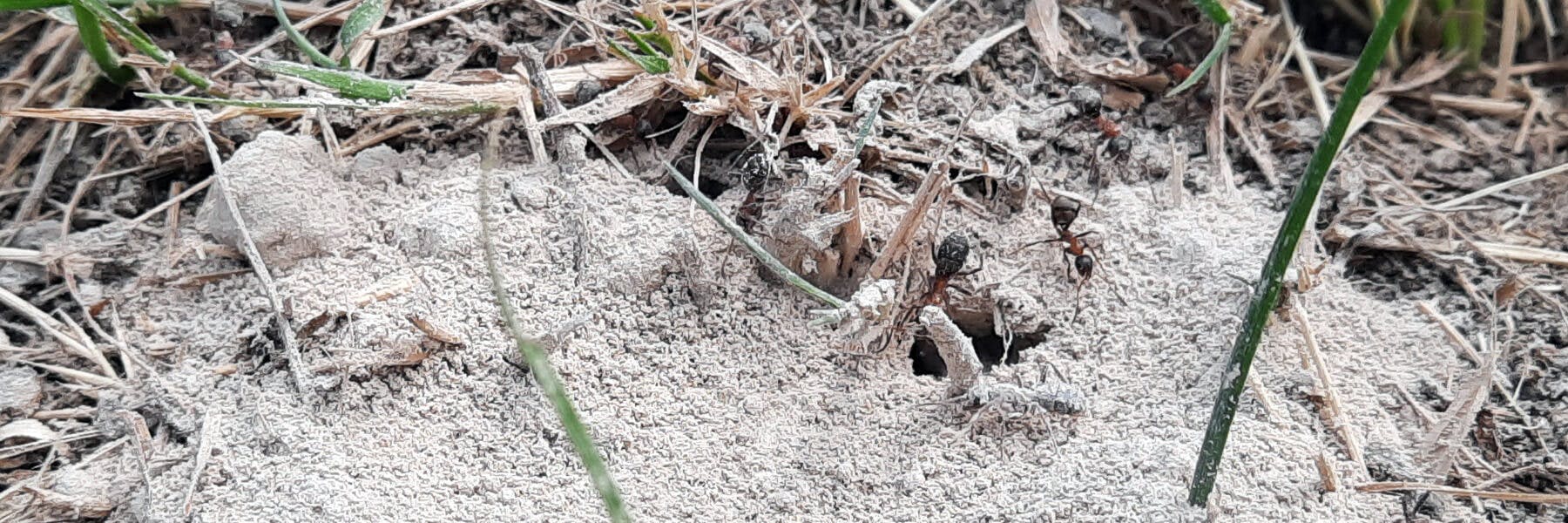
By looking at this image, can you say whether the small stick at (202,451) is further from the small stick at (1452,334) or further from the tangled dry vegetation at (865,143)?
the small stick at (1452,334)

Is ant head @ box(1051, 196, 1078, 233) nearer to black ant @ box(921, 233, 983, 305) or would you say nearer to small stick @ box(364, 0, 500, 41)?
black ant @ box(921, 233, 983, 305)

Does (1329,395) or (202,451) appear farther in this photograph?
(1329,395)

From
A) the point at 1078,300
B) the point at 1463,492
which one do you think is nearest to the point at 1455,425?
the point at 1463,492

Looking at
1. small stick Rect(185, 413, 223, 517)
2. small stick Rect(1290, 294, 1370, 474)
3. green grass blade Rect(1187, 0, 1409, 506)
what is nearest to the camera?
green grass blade Rect(1187, 0, 1409, 506)

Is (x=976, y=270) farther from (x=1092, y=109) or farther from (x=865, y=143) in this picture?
(x=1092, y=109)

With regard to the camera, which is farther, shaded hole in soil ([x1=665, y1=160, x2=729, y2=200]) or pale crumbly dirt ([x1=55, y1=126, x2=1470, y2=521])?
shaded hole in soil ([x1=665, y1=160, x2=729, y2=200])

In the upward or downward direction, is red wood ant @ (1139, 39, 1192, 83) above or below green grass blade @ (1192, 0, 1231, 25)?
below

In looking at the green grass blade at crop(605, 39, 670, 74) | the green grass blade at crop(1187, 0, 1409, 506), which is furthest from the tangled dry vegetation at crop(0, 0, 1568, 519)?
the green grass blade at crop(1187, 0, 1409, 506)
